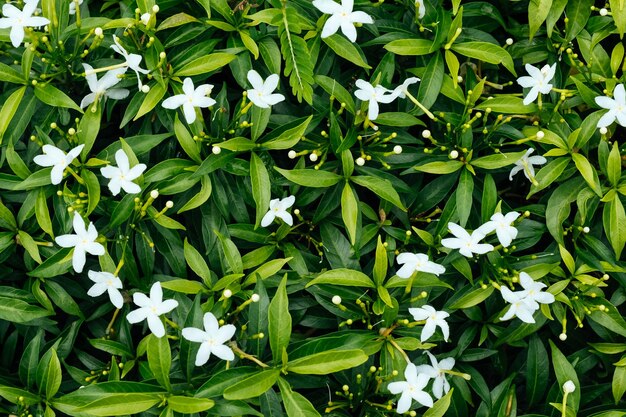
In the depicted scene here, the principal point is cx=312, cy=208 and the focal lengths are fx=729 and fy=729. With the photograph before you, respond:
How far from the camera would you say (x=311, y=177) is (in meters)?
2.18

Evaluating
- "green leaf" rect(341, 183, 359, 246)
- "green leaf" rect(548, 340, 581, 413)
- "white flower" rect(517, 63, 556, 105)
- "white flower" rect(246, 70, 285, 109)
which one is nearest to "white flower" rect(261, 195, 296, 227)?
"green leaf" rect(341, 183, 359, 246)

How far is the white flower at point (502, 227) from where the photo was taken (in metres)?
2.12

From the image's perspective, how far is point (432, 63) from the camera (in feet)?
7.56

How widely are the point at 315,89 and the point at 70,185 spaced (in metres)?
0.83

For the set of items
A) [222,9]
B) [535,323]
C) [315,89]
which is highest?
[222,9]

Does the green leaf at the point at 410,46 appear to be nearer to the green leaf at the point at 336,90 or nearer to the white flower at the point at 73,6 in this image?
the green leaf at the point at 336,90

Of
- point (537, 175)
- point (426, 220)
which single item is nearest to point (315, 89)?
point (426, 220)

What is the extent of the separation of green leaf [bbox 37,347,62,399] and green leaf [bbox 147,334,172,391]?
31 centimetres

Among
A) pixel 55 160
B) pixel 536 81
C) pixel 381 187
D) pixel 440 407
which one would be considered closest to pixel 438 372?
pixel 440 407

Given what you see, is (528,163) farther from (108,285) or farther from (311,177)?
(108,285)

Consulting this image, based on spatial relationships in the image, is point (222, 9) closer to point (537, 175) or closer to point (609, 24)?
point (537, 175)

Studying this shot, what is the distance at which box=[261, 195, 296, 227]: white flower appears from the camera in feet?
7.03

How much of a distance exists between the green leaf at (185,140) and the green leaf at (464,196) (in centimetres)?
80

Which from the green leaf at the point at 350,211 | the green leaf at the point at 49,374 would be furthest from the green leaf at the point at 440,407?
the green leaf at the point at 49,374
